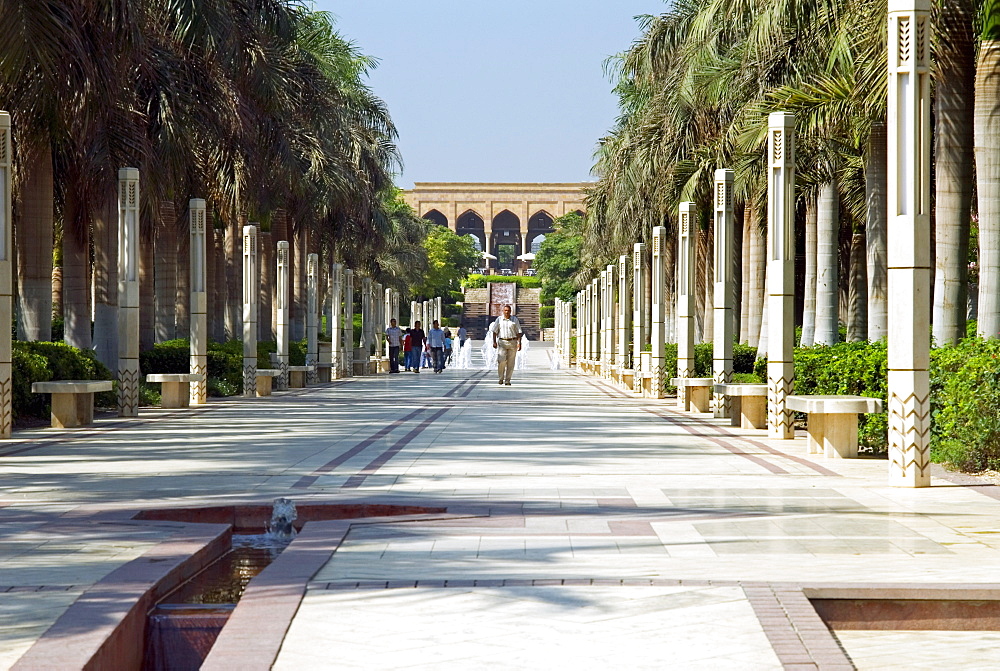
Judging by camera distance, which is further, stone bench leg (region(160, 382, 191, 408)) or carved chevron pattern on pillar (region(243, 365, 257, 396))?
carved chevron pattern on pillar (region(243, 365, 257, 396))

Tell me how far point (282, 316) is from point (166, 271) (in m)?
2.85

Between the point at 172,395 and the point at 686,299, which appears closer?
the point at 172,395

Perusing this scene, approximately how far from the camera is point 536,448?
13.3 metres

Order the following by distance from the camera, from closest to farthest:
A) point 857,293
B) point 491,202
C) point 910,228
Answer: point 910,228, point 857,293, point 491,202

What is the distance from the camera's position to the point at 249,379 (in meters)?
24.9

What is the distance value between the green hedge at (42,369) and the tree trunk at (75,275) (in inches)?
53.3

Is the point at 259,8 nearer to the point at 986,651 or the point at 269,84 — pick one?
the point at 269,84

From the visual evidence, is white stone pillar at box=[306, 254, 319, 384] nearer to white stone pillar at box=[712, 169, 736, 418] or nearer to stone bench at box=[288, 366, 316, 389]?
stone bench at box=[288, 366, 316, 389]

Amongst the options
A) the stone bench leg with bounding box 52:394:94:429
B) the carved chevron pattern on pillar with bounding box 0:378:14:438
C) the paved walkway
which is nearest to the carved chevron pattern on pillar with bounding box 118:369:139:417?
the stone bench leg with bounding box 52:394:94:429

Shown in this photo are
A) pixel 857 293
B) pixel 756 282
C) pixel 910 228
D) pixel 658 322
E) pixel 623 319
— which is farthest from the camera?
pixel 623 319

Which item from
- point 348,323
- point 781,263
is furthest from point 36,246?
point 348,323

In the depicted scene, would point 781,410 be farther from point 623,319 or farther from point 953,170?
point 623,319

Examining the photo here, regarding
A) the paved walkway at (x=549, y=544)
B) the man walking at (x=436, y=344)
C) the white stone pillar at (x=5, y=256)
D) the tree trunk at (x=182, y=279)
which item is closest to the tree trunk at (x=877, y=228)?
the paved walkway at (x=549, y=544)

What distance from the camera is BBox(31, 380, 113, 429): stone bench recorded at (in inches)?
612
